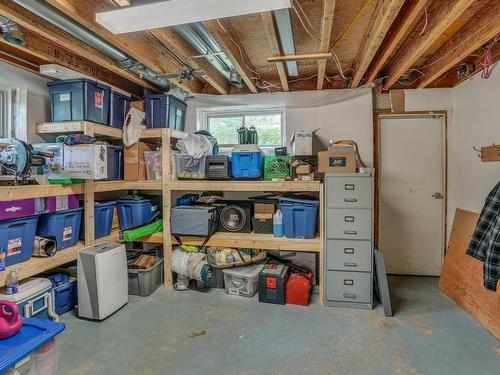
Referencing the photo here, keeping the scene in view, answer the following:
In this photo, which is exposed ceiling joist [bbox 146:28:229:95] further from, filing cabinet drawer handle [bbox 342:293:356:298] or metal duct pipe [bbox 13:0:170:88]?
filing cabinet drawer handle [bbox 342:293:356:298]

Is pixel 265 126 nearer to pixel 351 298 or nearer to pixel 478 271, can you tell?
pixel 351 298

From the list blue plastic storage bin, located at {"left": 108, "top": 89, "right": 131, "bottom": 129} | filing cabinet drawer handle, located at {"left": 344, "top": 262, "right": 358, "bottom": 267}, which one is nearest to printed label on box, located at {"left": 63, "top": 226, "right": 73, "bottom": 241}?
blue plastic storage bin, located at {"left": 108, "top": 89, "right": 131, "bottom": 129}

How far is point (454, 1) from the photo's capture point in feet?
6.03

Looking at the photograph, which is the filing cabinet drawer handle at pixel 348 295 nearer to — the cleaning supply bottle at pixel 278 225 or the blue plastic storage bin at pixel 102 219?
the cleaning supply bottle at pixel 278 225

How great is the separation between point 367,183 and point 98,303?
8.80ft

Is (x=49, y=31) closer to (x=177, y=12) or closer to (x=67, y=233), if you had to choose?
(x=177, y=12)

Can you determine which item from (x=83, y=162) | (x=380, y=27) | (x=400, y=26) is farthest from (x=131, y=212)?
(x=400, y=26)

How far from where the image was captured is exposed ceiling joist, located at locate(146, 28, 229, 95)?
7.62ft

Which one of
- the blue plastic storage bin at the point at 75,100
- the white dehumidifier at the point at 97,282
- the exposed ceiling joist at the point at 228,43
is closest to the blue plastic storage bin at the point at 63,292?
the white dehumidifier at the point at 97,282

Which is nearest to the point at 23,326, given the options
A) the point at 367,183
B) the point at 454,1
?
the point at 367,183

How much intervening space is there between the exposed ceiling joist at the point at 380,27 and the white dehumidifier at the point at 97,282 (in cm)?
289

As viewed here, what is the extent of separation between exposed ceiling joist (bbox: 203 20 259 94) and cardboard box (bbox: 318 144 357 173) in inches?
48.0

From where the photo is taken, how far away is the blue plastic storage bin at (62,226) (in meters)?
2.63

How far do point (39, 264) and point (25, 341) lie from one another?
1.55 meters
